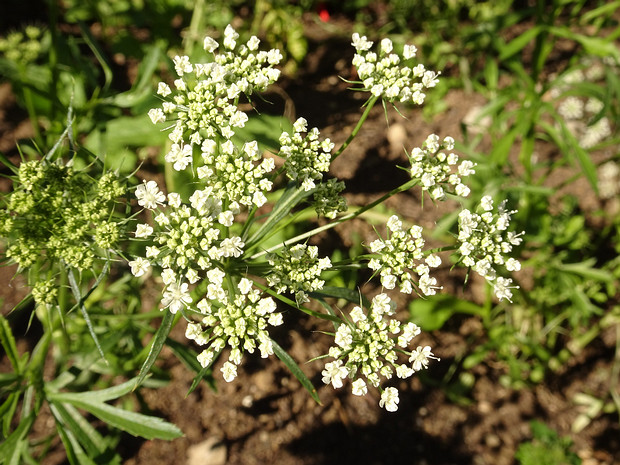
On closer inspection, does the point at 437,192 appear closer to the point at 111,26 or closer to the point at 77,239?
the point at 77,239

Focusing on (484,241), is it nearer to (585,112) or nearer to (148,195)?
(148,195)

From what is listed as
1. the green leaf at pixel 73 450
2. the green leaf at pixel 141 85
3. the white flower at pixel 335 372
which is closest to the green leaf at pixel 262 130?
the green leaf at pixel 141 85

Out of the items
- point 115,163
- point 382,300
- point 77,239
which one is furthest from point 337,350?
point 115,163

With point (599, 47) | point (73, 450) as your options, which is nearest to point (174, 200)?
point (73, 450)

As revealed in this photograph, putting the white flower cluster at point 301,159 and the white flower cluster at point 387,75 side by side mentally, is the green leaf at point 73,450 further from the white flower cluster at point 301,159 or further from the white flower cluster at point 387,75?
the white flower cluster at point 387,75

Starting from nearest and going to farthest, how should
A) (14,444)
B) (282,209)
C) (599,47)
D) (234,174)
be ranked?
(234,174)
(282,209)
(14,444)
(599,47)

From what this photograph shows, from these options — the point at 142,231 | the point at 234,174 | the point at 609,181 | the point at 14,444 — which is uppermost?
the point at 234,174
